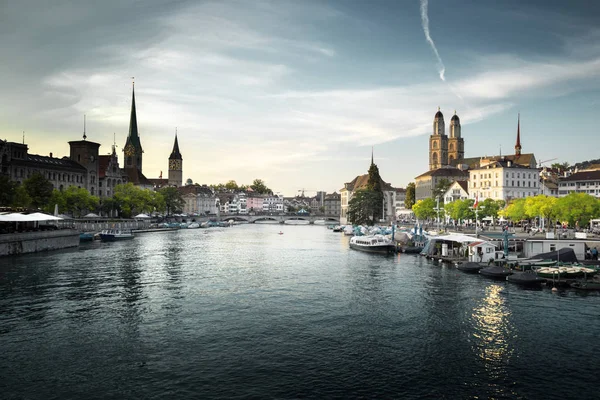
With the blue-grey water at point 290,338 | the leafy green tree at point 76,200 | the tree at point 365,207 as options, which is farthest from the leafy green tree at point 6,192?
the tree at point 365,207

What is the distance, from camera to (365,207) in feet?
422

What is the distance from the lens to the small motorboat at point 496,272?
44156 millimetres

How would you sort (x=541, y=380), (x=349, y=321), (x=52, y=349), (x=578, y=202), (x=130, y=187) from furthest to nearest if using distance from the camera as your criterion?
(x=130, y=187)
(x=578, y=202)
(x=349, y=321)
(x=52, y=349)
(x=541, y=380)

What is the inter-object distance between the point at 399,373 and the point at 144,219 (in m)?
131

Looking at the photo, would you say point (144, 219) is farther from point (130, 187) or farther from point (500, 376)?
point (500, 376)

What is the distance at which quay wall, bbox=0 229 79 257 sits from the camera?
5838 centimetres

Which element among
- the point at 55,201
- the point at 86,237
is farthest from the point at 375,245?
the point at 55,201

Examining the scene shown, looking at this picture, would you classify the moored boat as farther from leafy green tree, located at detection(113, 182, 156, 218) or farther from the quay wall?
leafy green tree, located at detection(113, 182, 156, 218)

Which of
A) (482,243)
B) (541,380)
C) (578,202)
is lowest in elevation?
(541,380)

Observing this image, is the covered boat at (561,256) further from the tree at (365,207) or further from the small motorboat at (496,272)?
the tree at (365,207)

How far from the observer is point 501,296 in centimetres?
3666

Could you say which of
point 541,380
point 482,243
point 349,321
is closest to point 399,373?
point 541,380

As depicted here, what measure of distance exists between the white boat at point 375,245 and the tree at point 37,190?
6314 centimetres

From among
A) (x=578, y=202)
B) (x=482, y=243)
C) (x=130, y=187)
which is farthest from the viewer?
(x=130, y=187)
